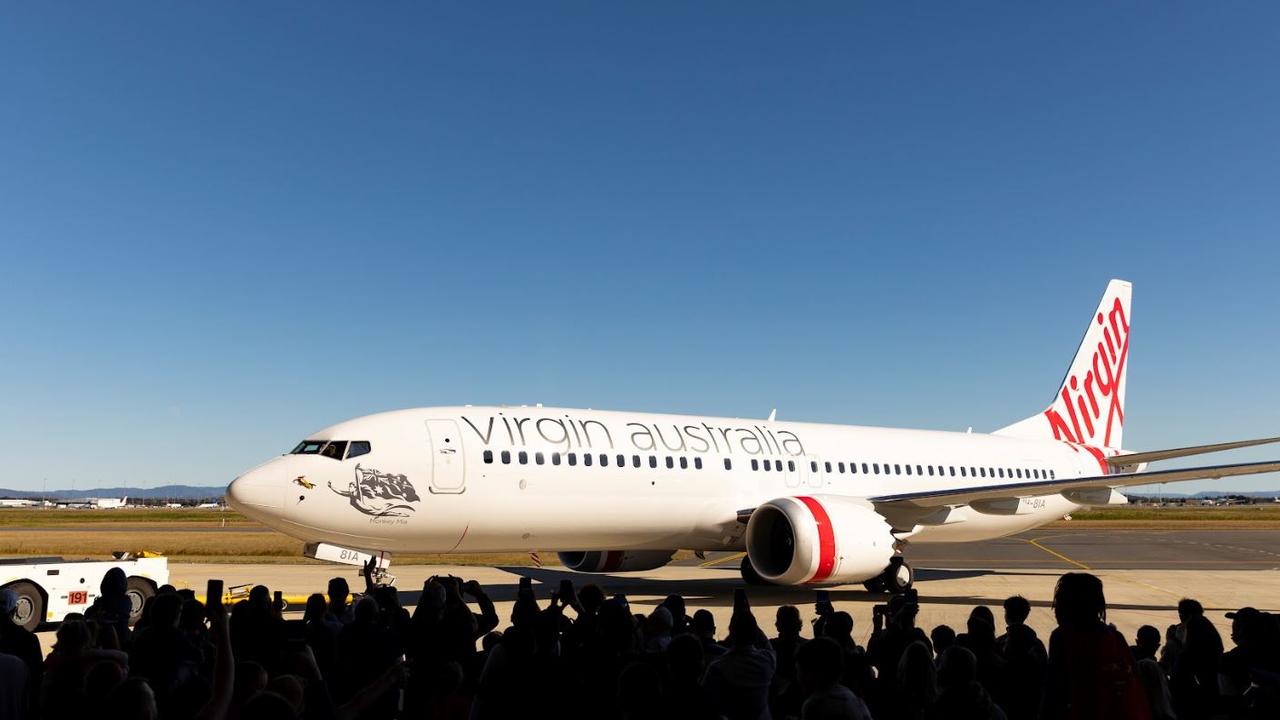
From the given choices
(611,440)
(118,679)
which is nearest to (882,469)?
(611,440)

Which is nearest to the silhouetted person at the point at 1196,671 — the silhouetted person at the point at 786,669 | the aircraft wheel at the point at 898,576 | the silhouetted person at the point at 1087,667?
the silhouetted person at the point at 1087,667

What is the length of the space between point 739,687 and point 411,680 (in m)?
1.80

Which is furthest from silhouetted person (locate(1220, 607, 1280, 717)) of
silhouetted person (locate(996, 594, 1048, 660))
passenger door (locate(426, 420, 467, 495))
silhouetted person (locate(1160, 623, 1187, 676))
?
passenger door (locate(426, 420, 467, 495))

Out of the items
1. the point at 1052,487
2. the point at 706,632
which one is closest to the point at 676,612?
the point at 706,632

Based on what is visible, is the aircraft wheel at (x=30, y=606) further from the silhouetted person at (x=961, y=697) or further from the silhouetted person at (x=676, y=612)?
the silhouetted person at (x=961, y=697)

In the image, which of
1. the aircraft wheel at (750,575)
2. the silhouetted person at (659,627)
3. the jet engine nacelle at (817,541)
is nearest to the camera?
the silhouetted person at (659,627)

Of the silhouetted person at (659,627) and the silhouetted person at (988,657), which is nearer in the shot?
the silhouetted person at (988,657)

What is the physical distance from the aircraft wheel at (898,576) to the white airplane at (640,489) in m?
0.05

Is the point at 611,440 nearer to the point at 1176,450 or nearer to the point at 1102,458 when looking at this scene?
the point at 1176,450

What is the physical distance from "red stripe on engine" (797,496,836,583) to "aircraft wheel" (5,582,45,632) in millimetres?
12550

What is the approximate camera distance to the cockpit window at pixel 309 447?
1678 cm

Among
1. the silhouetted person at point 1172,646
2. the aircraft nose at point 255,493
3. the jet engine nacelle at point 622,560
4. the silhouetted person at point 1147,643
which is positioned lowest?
the jet engine nacelle at point 622,560

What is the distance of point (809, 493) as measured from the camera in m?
21.8

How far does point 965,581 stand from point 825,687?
75.3ft
